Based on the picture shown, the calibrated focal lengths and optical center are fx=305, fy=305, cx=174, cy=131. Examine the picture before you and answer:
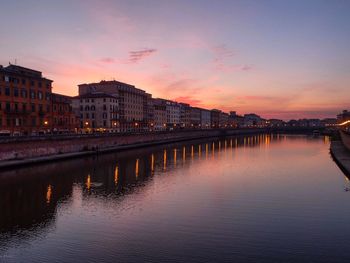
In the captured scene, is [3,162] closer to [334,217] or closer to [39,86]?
[39,86]

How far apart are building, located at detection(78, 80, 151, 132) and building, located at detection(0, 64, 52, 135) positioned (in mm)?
50794

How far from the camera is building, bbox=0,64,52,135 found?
67438 millimetres

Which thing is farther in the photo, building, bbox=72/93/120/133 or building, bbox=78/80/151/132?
building, bbox=78/80/151/132

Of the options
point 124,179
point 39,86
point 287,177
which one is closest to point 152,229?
point 124,179

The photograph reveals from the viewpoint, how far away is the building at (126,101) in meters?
131

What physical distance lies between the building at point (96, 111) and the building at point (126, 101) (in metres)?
8.20

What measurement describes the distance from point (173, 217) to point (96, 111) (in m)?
101

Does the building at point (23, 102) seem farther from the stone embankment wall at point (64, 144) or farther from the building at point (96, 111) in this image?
the building at point (96, 111)

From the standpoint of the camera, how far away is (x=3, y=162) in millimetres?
47750

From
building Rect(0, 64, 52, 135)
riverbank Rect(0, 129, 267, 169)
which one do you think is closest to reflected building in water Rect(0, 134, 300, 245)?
riverbank Rect(0, 129, 267, 169)

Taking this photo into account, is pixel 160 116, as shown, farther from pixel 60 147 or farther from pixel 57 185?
pixel 57 185

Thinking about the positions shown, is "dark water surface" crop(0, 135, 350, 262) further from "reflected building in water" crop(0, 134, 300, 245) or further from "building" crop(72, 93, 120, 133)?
"building" crop(72, 93, 120, 133)

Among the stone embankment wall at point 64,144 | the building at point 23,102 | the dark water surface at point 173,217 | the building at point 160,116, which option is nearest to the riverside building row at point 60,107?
the building at point 23,102

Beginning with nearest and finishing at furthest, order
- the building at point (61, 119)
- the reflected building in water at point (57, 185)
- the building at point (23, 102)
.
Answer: the reflected building in water at point (57, 185) → the building at point (23, 102) → the building at point (61, 119)
